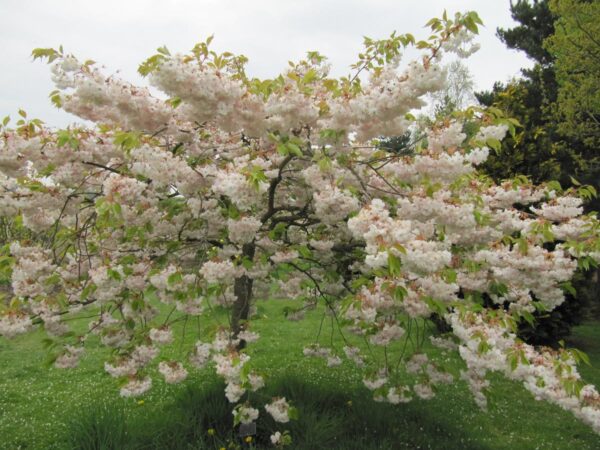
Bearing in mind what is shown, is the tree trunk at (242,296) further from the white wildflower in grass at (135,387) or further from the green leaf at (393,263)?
the green leaf at (393,263)

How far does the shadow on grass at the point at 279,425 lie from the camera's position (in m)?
4.13

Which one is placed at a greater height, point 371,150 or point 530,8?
point 530,8

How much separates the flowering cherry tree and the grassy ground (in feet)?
2.30

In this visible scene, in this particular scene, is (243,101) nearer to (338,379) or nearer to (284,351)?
(338,379)

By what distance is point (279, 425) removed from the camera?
4.44 m

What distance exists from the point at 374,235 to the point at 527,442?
3945mm

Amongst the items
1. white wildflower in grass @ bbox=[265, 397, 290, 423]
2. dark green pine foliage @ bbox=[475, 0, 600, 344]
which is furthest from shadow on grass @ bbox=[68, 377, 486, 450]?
dark green pine foliage @ bbox=[475, 0, 600, 344]

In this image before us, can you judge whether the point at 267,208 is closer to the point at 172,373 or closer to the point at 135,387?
the point at 172,373

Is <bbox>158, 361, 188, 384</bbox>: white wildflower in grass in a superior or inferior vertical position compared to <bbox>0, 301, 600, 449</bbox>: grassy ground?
superior

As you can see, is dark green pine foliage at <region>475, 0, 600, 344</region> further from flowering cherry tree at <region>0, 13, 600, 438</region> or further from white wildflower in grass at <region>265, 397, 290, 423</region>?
white wildflower in grass at <region>265, 397, 290, 423</region>

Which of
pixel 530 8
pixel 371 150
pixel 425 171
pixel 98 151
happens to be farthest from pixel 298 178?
pixel 530 8

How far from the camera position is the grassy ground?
425cm

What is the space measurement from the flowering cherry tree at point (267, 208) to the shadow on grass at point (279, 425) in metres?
0.64

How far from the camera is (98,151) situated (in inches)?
135
